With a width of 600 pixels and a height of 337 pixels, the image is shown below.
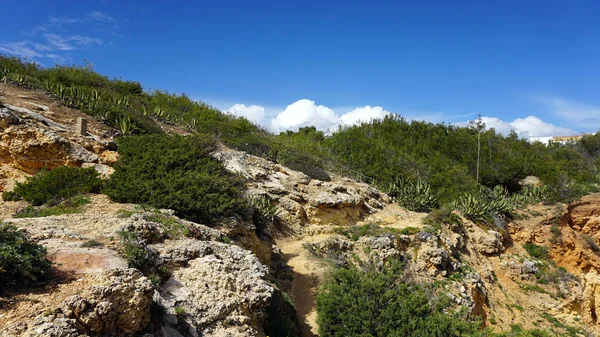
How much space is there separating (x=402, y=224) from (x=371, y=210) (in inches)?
70.3

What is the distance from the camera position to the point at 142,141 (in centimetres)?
1160

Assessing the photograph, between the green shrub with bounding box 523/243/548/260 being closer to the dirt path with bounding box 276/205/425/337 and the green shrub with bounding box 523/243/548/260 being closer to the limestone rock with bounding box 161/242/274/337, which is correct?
the dirt path with bounding box 276/205/425/337

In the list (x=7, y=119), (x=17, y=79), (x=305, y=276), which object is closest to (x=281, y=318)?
(x=305, y=276)

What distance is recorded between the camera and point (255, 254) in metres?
10.2

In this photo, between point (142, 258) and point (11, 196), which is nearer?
point (142, 258)

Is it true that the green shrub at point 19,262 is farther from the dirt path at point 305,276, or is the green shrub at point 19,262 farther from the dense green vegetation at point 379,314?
the dirt path at point 305,276

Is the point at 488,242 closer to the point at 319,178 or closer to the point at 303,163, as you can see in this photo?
the point at 319,178

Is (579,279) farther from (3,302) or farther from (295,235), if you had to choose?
(3,302)

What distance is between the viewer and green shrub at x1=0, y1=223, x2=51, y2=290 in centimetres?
449

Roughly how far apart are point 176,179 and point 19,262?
538cm

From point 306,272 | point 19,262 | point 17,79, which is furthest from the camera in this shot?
point 17,79

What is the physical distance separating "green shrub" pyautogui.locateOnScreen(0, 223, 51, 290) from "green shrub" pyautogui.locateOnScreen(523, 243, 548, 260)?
19484 mm

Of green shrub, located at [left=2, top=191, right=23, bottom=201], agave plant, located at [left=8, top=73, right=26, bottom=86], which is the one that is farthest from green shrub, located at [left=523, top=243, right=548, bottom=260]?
agave plant, located at [left=8, top=73, right=26, bottom=86]

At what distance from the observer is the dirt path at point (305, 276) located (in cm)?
936
